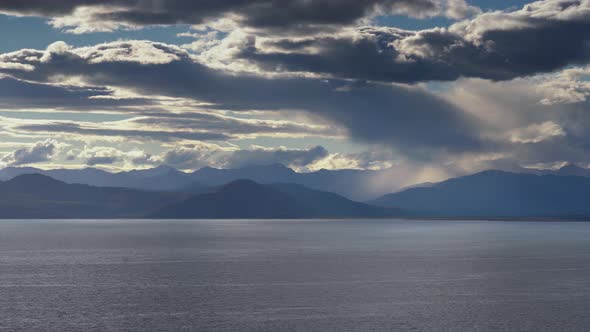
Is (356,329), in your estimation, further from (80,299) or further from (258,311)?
(80,299)

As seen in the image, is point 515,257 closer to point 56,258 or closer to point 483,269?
point 483,269

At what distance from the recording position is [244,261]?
5930 inches

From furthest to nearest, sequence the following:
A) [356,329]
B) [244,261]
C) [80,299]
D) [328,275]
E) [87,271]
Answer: [244,261]
[87,271]
[328,275]
[80,299]
[356,329]

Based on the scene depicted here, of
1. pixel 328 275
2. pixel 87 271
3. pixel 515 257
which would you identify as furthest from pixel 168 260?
pixel 515 257

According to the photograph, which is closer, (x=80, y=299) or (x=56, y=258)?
(x=80, y=299)

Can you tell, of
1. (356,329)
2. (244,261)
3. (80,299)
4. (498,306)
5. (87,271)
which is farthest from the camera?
(244,261)

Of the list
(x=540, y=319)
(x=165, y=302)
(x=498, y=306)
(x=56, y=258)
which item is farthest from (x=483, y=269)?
(x=56, y=258)

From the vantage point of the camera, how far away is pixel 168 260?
15675 cm

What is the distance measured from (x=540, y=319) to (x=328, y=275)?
47.6 metres

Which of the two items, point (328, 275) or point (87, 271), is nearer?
point (328, 275)

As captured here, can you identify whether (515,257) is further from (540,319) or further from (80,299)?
(80,299)

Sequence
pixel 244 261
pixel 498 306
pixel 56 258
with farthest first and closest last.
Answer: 1. pixel 56 258
2. pixel 244 261
3. pixel 498 306

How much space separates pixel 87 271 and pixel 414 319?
72.0m

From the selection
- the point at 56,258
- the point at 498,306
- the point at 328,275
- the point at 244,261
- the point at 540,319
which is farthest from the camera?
the point at 56,258
